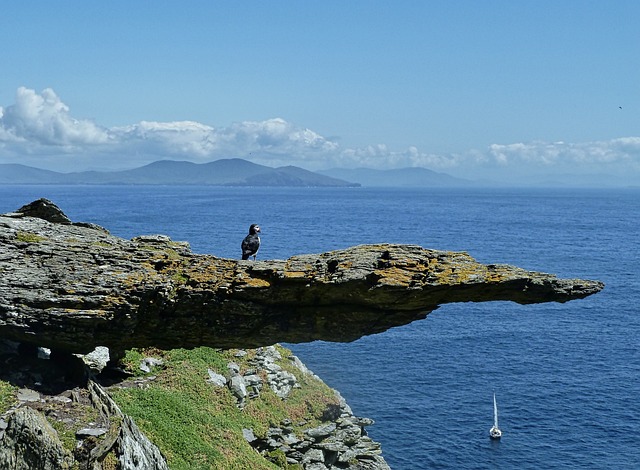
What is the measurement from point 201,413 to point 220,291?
422 inches

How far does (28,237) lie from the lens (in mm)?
24000

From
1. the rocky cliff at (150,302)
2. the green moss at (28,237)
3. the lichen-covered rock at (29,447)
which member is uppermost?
the green moss at (28,237)

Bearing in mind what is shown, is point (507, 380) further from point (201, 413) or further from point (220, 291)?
point (220, 291)

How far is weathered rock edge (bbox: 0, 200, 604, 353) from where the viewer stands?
71.4 feet

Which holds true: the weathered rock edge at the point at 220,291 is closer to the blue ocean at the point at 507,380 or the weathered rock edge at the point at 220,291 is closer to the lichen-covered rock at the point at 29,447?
the lichen-covered rock at the point at 29,447

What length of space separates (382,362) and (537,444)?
19.9m

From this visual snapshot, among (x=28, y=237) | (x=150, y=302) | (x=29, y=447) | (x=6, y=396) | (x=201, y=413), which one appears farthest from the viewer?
(x=201, y=413)

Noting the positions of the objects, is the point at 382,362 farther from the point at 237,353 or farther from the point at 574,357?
the point at 237,353

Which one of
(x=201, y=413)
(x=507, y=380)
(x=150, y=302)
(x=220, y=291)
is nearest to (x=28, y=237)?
(x=150, y=302)

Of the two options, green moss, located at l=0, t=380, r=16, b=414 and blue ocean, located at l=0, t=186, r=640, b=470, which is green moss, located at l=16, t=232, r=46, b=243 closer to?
green moss, located at l=0, t=380, r=16, b=414

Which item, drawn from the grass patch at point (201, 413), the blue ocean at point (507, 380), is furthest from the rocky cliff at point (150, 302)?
the blue ocean at point (507, 380)

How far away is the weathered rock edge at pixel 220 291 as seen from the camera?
2177 centimetres

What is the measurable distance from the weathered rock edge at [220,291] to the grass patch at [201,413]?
546cm

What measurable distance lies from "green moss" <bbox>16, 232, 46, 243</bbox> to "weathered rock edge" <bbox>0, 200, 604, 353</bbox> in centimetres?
3
